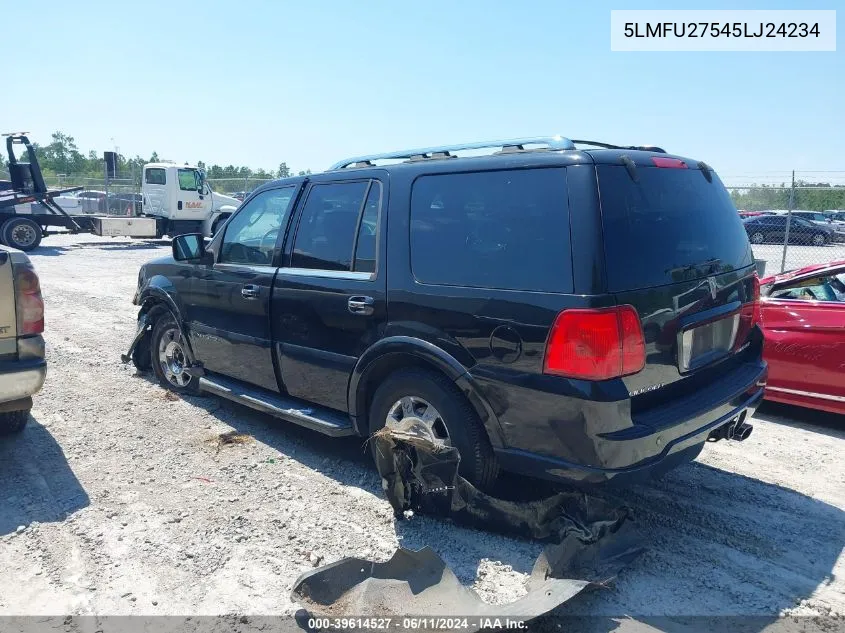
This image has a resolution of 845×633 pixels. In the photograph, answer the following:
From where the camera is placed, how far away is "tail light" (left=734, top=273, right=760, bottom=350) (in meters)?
3.79

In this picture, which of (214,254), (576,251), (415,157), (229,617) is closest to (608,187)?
(576,251)

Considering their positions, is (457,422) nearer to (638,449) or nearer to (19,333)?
(638,449)

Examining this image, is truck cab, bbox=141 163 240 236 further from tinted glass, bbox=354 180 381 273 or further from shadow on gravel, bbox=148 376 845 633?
shadow on gravel, bbox=148 376 845 633

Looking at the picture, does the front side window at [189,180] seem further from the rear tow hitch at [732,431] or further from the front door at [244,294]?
the rear tow hitch at [732,431]

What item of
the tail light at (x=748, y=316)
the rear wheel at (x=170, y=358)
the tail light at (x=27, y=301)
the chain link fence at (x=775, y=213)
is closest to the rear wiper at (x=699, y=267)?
the tail light at (x=748, y=316)

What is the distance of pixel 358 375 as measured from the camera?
387cm

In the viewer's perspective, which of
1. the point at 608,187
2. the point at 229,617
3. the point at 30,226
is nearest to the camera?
the point at 229,617

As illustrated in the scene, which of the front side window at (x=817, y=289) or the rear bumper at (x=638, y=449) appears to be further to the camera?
the front side window at (x=817, y=289)

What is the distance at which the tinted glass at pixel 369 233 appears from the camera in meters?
3.90

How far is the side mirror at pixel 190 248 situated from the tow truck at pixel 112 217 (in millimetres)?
15153

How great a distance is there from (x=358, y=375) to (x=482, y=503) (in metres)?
1.02

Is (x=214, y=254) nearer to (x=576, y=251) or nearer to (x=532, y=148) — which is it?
(x=532, y=148)

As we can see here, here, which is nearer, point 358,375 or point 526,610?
point 526,610

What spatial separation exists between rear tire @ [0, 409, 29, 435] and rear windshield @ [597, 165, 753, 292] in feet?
13.5
